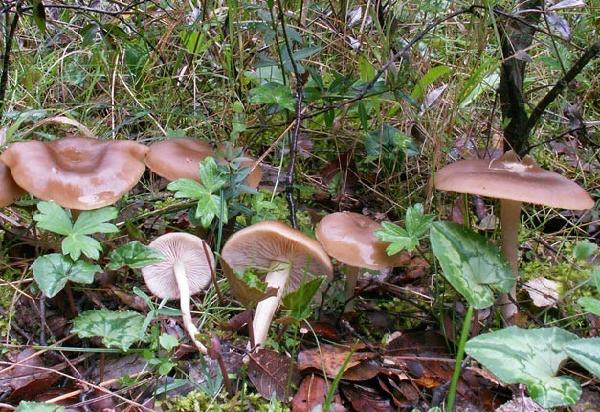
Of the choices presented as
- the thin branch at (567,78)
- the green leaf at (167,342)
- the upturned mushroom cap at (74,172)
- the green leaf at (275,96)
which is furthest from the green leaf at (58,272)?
the thin branch at (567,78)

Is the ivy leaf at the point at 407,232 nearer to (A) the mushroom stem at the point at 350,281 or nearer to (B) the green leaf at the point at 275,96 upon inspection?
(A) the mushroom stem at the point at 350,281

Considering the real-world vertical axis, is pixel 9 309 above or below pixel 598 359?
below

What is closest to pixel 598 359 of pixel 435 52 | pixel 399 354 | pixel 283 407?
pixel 399 354

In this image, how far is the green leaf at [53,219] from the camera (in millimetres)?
1728

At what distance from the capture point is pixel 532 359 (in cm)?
155

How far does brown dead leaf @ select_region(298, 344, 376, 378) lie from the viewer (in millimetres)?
1800

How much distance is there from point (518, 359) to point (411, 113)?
136cm

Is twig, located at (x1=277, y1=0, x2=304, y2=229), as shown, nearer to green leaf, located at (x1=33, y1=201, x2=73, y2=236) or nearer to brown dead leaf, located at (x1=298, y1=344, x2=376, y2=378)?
brown dead leaf, located at (x1=298, y1=344, x2=376, y2=378)

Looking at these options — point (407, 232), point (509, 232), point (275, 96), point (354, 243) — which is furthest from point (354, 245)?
point (275, 96)

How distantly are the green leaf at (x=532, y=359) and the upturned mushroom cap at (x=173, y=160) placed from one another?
1.15 metres

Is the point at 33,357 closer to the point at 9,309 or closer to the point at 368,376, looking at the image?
the point at 9,309

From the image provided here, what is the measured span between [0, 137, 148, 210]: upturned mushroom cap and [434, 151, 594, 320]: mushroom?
1.04 m

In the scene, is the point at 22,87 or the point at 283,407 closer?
the point at 283,407

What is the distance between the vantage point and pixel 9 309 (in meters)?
2.01
